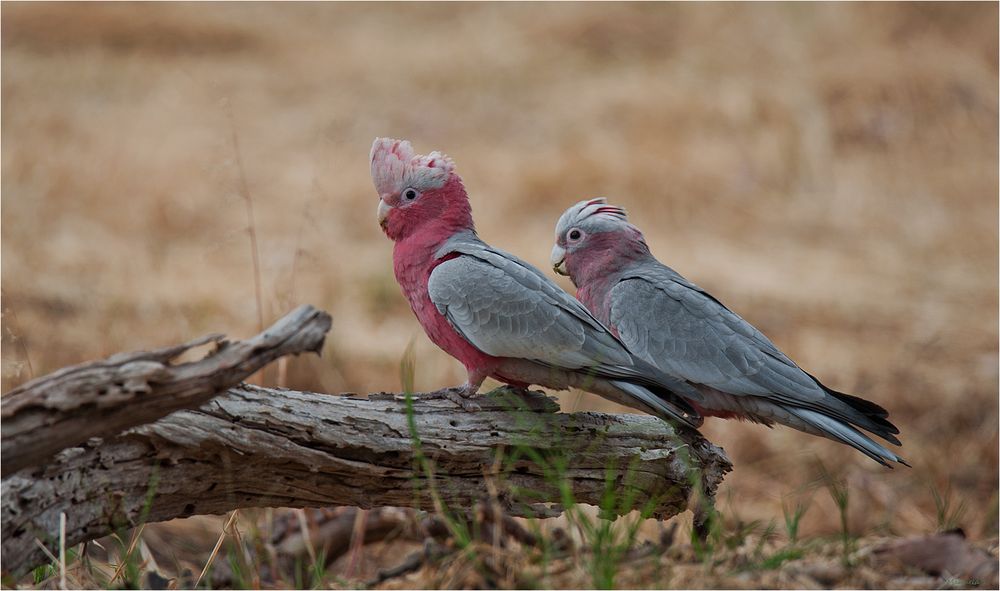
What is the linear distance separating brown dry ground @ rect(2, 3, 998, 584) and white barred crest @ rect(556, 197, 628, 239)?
182 cm

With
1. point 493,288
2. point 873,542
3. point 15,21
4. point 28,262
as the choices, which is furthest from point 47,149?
point 873,542

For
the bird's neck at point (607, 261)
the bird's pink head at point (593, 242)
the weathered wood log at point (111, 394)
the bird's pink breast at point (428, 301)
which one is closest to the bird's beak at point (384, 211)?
the bird's pink breast at point (428, 301)

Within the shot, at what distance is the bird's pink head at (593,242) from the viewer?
3.96m

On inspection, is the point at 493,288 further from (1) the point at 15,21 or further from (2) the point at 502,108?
(1) the point at 15,21

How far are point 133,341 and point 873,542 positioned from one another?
16.4ft

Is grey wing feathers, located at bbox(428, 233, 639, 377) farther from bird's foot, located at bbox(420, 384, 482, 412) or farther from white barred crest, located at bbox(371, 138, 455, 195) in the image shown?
white barred crest, located at bbox(371, 138, 455, 195)

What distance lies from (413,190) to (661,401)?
1.23 meters

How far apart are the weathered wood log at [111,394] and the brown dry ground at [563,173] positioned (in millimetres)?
2863

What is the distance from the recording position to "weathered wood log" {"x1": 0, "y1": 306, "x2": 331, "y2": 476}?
8.30ft

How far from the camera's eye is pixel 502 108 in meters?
10.9

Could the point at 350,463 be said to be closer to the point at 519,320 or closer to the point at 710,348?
the point at 519,320

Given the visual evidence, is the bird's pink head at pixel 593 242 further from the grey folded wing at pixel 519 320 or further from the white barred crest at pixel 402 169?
the white barred crest at pixel 402 169

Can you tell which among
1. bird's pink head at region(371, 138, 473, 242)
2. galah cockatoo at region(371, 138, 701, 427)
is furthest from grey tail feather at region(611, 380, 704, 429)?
bird's pink head at region(371, 138, 473, 242)

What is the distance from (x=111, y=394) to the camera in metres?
2.54
